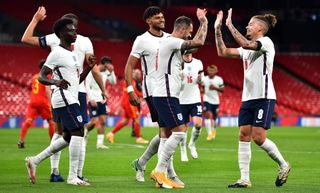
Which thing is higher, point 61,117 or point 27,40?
point 27,40

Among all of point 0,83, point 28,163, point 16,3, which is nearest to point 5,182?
point 28,163

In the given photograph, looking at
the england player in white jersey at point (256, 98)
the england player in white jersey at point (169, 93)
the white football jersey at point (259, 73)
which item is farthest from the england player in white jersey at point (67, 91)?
the white football jersey at point (259, 73)

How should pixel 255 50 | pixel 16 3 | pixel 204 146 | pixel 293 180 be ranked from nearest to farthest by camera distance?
pixel 255 50 < pixel 293 180 < pixel 204 146 < pixel 16 3

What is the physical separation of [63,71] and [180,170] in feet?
14.1

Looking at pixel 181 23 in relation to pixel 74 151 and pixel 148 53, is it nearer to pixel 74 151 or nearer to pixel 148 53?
pixel 148 53

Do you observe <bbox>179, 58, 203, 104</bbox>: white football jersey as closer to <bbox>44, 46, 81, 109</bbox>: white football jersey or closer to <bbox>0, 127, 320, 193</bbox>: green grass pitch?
<bbox>0, 127, 320, 193</bbox>: green grass pitch

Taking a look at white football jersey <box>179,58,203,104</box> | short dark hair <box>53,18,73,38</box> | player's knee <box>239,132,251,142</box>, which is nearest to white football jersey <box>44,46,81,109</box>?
short dark hair <box>53,18,73,38</box>

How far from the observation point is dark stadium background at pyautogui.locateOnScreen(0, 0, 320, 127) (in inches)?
1650

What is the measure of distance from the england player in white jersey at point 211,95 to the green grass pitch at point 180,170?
10.1 feet

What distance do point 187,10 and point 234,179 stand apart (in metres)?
32.7

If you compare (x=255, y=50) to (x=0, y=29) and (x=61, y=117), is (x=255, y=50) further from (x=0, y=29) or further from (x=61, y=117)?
(x=0, y=29)

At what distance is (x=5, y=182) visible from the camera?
42.9 feet

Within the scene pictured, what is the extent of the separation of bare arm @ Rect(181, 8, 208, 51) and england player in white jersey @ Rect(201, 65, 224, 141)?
15.1 metres

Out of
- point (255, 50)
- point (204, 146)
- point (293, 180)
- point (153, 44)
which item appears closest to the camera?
point (255, 50)
